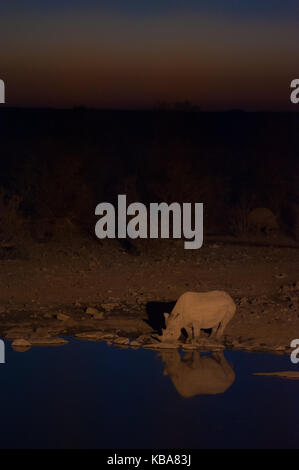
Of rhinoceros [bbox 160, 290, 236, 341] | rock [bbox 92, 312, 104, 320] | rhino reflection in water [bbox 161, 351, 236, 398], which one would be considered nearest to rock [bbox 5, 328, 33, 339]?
rock [bbox 92, 312, 104, 320]

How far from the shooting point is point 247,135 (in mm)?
46875

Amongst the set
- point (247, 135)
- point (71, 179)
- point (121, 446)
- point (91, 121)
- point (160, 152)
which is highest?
point (91, 121)

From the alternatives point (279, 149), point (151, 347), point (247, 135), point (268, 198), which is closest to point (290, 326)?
point (151, 347)

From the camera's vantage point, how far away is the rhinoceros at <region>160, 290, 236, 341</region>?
12039 mm

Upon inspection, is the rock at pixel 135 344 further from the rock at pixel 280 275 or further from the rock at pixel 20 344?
the rock at pixel 280 275

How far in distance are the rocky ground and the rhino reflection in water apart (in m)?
0.38

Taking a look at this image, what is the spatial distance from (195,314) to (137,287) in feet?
10.4

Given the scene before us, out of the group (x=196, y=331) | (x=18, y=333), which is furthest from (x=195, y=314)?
(x=18, y=333)

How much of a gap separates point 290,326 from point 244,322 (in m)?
0.65

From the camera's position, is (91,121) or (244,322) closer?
(244,322)

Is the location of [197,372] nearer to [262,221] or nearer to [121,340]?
[121,340]

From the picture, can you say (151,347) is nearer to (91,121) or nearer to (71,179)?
(71,179)

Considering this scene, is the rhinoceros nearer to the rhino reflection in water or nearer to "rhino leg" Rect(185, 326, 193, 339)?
"rhino leg" Rect(185, 326, 193, 339)

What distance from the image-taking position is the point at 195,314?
1202 centimetres
